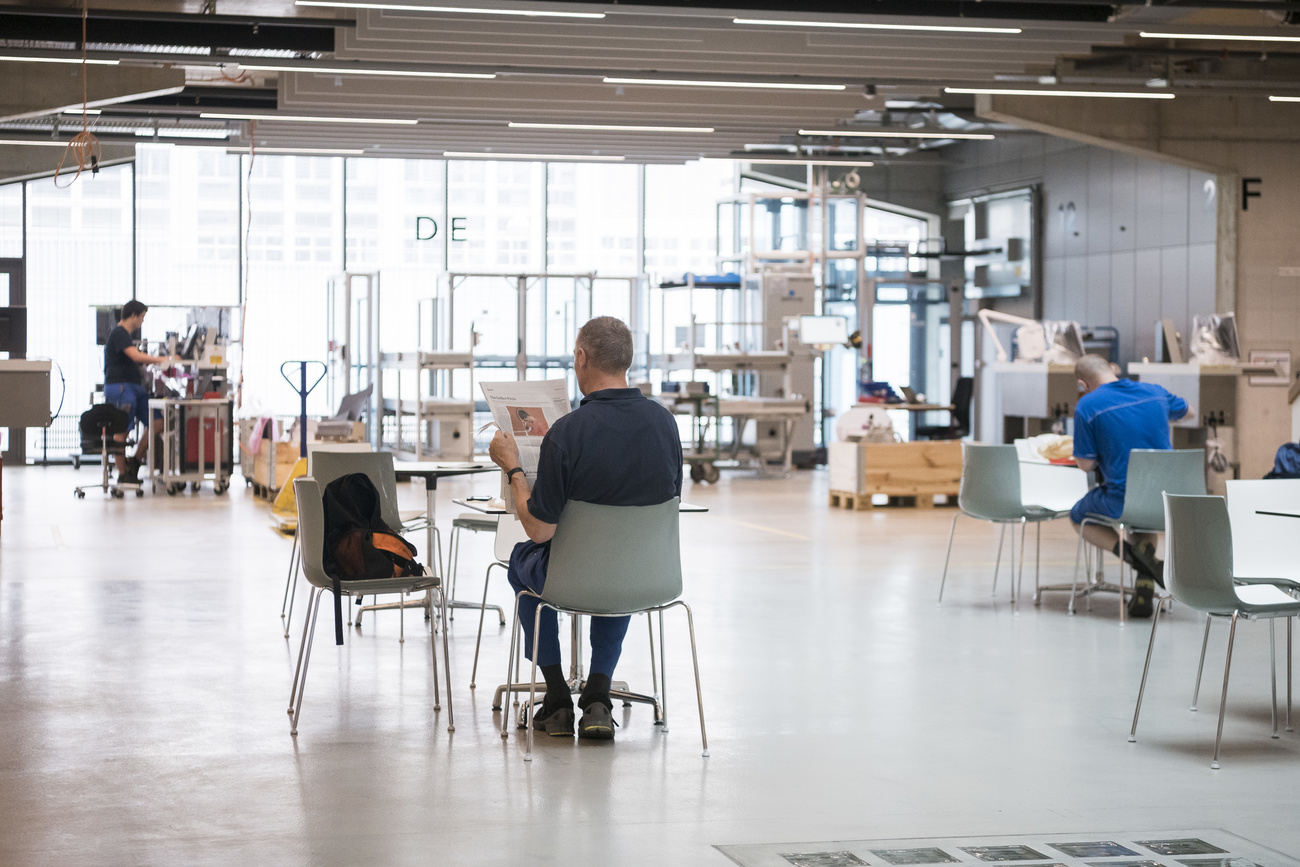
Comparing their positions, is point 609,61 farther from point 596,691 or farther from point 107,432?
point 596,691

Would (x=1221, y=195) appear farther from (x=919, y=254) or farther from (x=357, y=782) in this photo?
(x=357, y=782)

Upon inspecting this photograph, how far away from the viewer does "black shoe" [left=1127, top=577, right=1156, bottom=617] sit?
665 centimetres

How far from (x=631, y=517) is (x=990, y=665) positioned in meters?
2.12

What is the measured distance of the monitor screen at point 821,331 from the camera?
14492 mm

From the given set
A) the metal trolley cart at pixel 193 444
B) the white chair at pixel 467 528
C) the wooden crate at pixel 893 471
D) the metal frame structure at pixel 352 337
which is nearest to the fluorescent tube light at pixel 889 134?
the wooden crate at pixel 893 471

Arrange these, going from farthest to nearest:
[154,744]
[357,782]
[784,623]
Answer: [784,623] < [154,744] < [357,782]

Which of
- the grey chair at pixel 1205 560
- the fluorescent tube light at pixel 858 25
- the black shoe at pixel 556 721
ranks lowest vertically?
the black shoe at pixel 556 721

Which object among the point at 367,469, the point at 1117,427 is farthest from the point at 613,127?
the point at 367,469

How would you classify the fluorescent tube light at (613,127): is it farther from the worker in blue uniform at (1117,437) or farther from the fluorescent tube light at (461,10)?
the worker in blue uniform at (1117,437)

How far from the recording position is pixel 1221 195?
46.5 feet

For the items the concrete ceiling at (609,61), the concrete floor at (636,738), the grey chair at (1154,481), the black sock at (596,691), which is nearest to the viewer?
the concrete floor at (636,738)

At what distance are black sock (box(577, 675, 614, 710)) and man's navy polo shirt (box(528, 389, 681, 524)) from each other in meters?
0.63

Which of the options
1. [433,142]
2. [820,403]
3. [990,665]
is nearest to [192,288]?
[433,142]

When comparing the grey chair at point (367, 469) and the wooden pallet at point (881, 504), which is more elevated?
the grey chair at point (367, 469)
